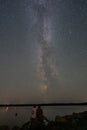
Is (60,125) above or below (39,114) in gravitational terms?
below

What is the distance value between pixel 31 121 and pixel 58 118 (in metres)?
0.81

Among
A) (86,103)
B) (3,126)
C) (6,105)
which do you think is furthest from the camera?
(3,126)

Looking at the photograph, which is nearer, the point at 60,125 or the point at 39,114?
the point at 39,114

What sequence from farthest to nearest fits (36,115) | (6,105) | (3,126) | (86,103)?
1. (3,126)
2. (36,115)
3. (6,105)
4. (86,103)

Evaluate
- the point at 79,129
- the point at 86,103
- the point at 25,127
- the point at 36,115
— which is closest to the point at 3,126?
the point at 25,127

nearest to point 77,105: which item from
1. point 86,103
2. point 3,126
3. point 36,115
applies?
point 86,103

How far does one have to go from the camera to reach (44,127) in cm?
518

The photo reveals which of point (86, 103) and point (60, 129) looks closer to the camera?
point (86, 103)

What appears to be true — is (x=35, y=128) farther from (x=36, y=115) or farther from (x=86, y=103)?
(x=86, y=103)

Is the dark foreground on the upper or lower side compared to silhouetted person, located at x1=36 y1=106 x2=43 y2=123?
lower

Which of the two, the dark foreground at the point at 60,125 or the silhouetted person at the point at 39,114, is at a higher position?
the silhouetted person at the point at 39,114

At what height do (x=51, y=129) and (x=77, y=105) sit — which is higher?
(x=77, y=105)

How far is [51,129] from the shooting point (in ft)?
16.5

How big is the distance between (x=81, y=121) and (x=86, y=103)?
101cm
